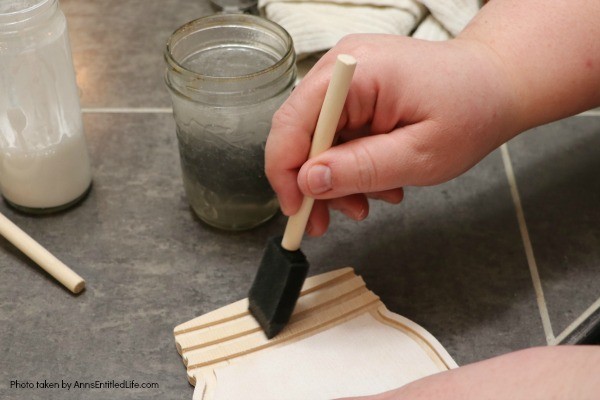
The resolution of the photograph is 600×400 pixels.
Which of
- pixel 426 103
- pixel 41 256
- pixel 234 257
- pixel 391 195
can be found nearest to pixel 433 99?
pixel 426 103

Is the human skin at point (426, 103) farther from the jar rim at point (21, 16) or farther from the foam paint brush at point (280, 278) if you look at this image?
the jar rim at point (21, 16)

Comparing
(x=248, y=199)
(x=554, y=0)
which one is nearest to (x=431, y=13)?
(x=554, y=0)

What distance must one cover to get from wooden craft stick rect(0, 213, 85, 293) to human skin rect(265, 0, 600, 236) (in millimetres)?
173

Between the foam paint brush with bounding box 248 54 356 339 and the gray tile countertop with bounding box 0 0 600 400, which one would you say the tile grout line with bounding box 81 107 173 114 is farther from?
the foam paint brush with bounding box 248 54 356 339

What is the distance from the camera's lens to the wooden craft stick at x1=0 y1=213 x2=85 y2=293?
22.5 inches

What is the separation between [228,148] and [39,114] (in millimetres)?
151

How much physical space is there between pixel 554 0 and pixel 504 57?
0.07 metres

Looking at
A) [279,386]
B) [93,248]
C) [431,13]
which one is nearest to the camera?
[279,386]

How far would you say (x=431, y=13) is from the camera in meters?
0.77

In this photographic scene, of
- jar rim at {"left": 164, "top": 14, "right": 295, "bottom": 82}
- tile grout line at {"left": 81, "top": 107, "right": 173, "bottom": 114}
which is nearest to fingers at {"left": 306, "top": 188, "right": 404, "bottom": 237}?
jar rim at {"left": 164, "top": 14, "right": 295, "bottom": 82}

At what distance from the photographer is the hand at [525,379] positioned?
1.36ft

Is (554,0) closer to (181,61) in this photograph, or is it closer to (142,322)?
(181,61)

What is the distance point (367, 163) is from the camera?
506 millimetres

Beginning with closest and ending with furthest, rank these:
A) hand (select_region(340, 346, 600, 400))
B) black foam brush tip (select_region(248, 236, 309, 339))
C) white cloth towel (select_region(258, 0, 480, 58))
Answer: hand (select_region(340, 346, 600, 400)) < black foam brush tip (select_region(248, 236, 309, 339)) < white cloth towel (select_region(258, 0, 480, 58))
